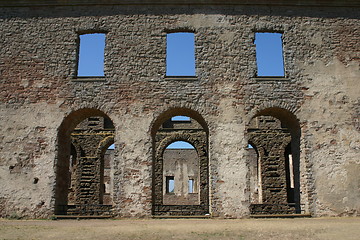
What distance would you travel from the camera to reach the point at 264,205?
1703cm

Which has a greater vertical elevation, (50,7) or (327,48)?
(50,7)

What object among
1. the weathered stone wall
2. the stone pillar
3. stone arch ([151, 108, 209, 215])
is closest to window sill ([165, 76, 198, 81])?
the weathered stone wall

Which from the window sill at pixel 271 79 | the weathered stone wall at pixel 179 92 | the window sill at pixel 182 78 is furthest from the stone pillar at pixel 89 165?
the window sill at pixel 271 79

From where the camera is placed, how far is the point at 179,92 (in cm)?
1164

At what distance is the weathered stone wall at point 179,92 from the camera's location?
36.4 feet

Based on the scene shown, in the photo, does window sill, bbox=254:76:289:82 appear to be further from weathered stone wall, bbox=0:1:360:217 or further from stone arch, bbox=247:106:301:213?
stone arch, bbox=247:106:301:213

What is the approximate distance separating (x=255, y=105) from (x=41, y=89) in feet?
21.6

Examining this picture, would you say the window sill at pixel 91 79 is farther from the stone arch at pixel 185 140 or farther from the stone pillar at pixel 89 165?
the stone pillar at pixel 89 165

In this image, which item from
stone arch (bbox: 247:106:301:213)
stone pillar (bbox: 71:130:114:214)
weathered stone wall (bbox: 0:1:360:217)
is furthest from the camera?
stone pillar (bbox: 71:130:114:214)

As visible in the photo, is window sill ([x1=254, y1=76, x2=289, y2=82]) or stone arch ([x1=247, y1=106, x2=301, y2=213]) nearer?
window sill ([x1=254, y1=76, x2=289, y2=82])

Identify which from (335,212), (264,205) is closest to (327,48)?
(335,212)

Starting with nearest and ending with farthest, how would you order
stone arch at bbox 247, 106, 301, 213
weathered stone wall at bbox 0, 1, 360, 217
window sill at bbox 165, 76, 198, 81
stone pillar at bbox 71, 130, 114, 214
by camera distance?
weathered stone wall at bbox 0, 1, 360, 217
window sill at bbox 165, 76, 198, 81
stone arch at bbox 247, 106, 301, 213
stone pillar at bbox 71, 130, 114, 214

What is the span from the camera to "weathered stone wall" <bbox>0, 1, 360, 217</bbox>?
1111 cm

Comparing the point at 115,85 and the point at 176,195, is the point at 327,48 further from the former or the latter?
the point at 176,195
